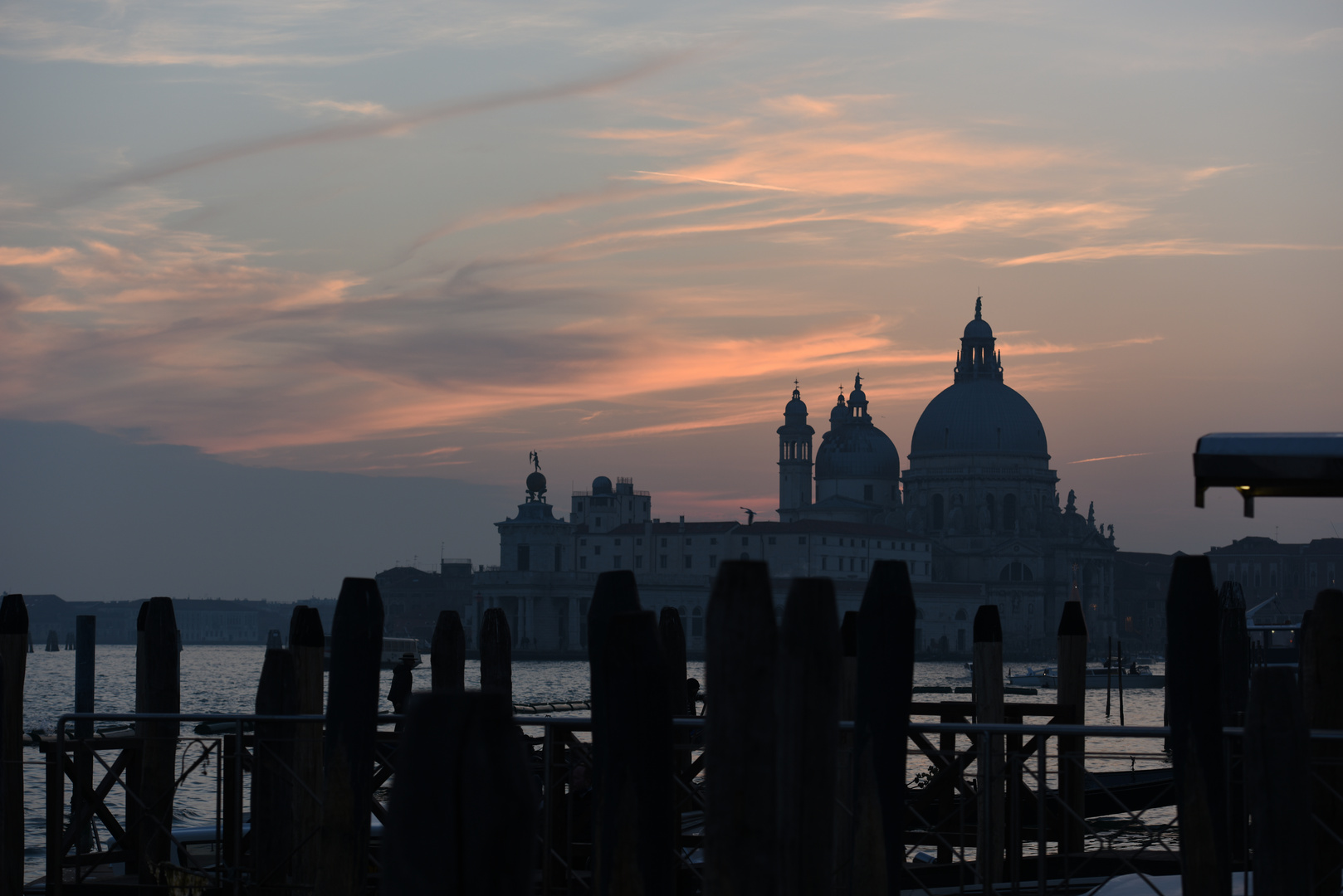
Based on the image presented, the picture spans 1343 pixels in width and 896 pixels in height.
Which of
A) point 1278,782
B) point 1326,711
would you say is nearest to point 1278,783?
point 1278,782

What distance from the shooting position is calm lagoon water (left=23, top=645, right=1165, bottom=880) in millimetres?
22203

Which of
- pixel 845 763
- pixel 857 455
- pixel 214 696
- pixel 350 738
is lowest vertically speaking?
pixel 214 696

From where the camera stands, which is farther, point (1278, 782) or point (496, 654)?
point (496, 654)

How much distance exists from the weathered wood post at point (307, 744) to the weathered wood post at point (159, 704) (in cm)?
230

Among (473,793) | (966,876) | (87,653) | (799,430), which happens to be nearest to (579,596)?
(799,430)

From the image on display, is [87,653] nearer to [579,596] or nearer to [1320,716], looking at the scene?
[1320,716]

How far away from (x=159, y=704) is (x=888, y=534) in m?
90.8

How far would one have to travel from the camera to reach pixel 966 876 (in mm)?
9844

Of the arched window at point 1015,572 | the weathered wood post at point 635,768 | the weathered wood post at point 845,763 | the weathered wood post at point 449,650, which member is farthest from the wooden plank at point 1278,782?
the arched window at point 1015,572

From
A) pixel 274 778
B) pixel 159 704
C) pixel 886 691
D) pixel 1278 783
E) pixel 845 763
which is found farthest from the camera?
pixel 159 704

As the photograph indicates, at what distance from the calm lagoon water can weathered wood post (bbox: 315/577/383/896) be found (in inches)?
133

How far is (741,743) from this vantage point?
443cm

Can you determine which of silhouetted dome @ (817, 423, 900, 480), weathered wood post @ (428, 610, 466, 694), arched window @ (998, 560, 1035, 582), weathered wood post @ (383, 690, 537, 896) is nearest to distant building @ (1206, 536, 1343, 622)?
arched window @ (998, 560, 1035, 582)

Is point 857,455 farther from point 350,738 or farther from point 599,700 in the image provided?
point 599,700
